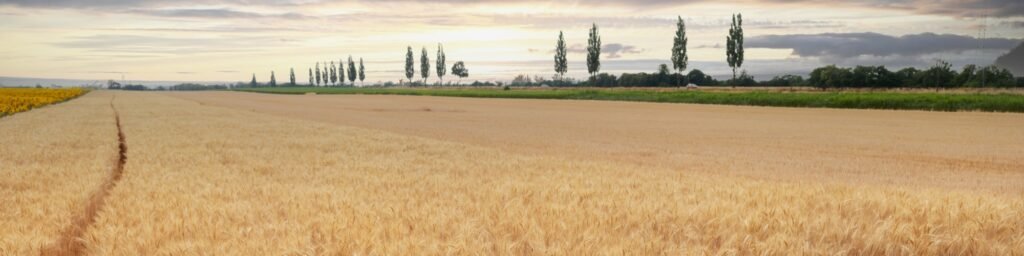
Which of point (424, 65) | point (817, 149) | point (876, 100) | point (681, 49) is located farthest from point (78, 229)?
point (424, 65)

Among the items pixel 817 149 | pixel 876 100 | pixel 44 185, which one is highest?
pixel 44 185

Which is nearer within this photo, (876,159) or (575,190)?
(575,190)

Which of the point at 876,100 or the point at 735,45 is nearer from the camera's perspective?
the point at 876,100

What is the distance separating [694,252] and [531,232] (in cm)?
109

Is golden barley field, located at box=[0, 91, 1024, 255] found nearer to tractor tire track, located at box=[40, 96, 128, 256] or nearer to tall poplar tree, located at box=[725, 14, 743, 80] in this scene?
tractor tire track, located at box=[40, 96, 128, 256]

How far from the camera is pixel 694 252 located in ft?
14.8

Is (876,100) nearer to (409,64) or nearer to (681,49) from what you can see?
(681,49)

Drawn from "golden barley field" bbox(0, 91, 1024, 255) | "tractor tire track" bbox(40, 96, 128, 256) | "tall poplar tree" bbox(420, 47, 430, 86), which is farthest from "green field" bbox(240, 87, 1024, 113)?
"tall poplar tree" bbox(420, 47, 430, 86)

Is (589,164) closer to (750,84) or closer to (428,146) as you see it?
(428,146)

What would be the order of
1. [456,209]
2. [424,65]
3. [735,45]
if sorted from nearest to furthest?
[456,209], [735,45], [424,65]

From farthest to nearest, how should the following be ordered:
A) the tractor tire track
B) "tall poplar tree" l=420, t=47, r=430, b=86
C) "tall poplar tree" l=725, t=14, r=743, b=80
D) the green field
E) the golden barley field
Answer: "tall poplar tree" l=420, t=47, r=430, b=86, "tall poplar tree" l=725, t=14, r=743, b=80, the green field, the tractor tire track, the golden barley field

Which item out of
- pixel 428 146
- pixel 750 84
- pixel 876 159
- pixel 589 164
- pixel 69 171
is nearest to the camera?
pixel 69 171

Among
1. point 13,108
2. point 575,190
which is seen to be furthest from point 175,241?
point 13,108

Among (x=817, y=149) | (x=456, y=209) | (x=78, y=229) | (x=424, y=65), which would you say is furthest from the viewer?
(x=424, y=65)
